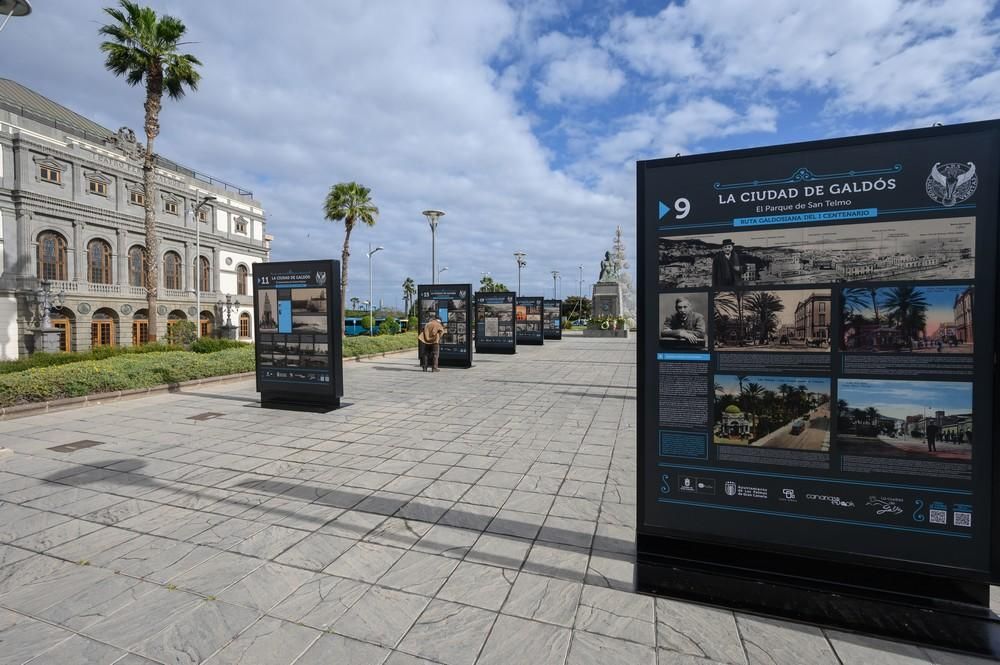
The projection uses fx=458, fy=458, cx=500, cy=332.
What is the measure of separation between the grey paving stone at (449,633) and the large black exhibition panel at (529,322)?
2505cm

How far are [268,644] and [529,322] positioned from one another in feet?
85.4

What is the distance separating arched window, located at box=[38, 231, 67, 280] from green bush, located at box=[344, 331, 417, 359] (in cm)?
2527

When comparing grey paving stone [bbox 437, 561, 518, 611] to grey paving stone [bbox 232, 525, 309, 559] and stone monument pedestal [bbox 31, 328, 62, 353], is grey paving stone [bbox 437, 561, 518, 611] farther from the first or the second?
stone monument pedestal [bbox 31, 328, 62, 353]

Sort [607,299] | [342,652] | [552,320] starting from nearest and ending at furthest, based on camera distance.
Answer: [342,652] → [552,320] → [607,299]

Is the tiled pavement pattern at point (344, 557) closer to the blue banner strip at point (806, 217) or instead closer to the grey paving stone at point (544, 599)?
the grey paving stone at point (544, 599)

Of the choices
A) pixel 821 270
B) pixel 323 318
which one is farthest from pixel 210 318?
pixel 821 270

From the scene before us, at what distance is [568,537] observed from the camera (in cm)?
384

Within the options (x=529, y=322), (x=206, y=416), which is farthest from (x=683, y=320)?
(x=529, y=322)

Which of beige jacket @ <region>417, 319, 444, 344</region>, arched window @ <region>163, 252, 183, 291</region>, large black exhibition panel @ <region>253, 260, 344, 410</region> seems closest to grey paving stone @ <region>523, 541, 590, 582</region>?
large black exhibition panel @ <region>253, 260, 344, 410</region>

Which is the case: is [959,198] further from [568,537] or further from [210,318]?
[210,318]

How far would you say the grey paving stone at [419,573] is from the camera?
3111 mm

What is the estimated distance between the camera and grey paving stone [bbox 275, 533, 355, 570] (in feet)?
11.2

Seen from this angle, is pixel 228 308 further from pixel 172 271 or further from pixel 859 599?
pixel 859 599

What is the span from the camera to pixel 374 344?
826 inches
